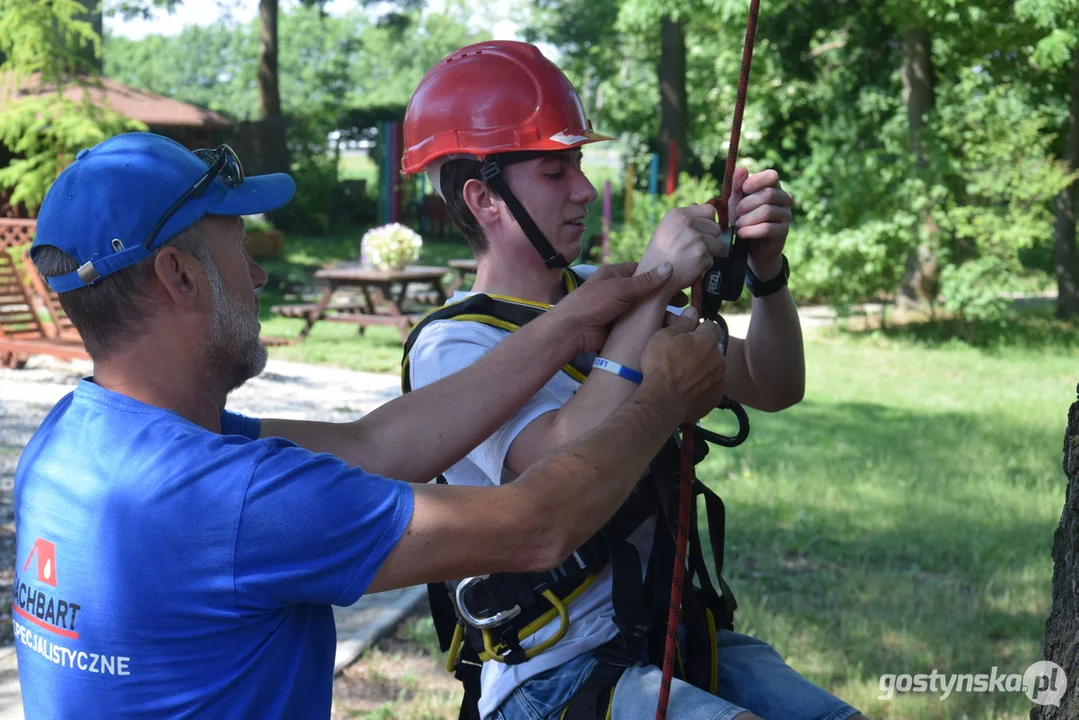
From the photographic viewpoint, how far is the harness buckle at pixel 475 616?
7.81 ft

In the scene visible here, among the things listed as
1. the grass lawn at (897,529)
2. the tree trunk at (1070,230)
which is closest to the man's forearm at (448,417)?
the grass lawn at (897,529)

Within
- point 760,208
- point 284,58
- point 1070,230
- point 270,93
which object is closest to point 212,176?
point 760,208

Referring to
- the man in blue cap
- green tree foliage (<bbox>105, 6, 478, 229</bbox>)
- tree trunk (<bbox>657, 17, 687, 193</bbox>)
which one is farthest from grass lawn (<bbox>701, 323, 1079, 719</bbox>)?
green tree foliage (<bbox>105, 6, 478, 229</bbox>)

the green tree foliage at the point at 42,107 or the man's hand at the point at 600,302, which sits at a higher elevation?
the man's hand at the point at 600,302

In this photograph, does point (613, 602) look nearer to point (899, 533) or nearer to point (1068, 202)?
point (899, 533)

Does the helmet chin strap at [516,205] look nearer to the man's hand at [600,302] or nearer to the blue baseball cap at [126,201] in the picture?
the man's hand at [600,302]

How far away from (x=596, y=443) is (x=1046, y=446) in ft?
26.5

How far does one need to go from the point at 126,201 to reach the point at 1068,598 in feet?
7.36

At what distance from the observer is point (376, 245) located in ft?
46.5

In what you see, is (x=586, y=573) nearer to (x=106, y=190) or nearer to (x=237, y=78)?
(x=106, y=190)

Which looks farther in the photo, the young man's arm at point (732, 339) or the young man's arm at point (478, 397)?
the young man's arm at point (478, 397)

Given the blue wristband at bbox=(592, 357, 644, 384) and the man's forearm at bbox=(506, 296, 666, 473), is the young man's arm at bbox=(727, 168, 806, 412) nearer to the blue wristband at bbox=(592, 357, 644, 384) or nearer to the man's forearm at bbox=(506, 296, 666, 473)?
the man's forearm at bbox=(506, 296, 666, 473)

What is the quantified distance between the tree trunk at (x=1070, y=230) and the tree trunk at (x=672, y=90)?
7705 mm

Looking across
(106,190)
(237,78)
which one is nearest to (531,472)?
(106,190)
